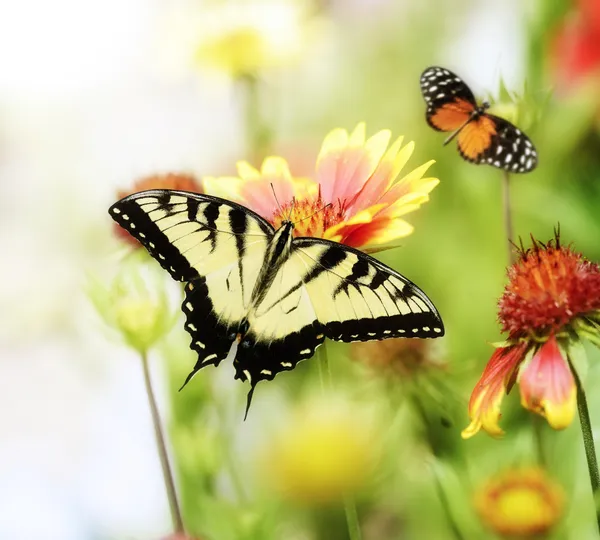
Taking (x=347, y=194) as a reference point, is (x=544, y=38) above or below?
above

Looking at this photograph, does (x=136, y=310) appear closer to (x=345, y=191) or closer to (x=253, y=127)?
(x=345, y=191)

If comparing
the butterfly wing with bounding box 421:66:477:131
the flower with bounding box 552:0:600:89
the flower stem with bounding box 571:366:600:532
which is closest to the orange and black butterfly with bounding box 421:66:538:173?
the butterfly wing with bounding box 421:66:477:131

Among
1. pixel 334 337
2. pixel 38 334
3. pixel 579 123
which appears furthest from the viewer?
pixel 38 334

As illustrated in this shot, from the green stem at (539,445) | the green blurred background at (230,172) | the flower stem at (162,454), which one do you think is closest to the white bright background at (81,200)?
the green blurred background at (230,172)

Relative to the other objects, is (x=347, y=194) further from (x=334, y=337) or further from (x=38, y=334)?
(x=38, y=334)

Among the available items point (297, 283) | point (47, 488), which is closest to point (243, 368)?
point (297, 283)

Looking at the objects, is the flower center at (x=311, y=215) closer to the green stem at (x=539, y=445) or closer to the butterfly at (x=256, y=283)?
the butterfly at (x=256, y=283)
